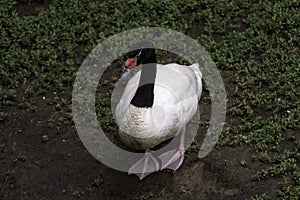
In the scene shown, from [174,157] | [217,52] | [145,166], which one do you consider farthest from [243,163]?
[217,52]

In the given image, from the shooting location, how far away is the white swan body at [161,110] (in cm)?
570

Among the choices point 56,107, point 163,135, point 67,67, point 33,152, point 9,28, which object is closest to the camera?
point 163,135

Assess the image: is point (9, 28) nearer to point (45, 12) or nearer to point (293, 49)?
point (45, 12)

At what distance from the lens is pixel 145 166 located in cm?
630

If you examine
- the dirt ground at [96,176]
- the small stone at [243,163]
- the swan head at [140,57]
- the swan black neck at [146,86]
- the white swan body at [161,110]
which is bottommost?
the dirt ground at [96,176]

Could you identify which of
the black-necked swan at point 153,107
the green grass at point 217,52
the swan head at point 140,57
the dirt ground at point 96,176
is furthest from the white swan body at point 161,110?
the green grass at point 217,52

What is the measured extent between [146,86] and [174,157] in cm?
88

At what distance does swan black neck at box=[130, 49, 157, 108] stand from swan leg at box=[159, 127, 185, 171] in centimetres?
78

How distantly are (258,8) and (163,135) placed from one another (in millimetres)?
3368

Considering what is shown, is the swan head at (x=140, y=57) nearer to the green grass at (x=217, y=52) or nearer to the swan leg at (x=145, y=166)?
the swan leg at (x=145, y=166)

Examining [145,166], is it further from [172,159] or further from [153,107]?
[153,107]

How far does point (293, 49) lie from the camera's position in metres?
7.85

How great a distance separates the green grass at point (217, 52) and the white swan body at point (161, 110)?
67 cm

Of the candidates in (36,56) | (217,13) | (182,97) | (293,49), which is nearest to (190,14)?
(217,13)
